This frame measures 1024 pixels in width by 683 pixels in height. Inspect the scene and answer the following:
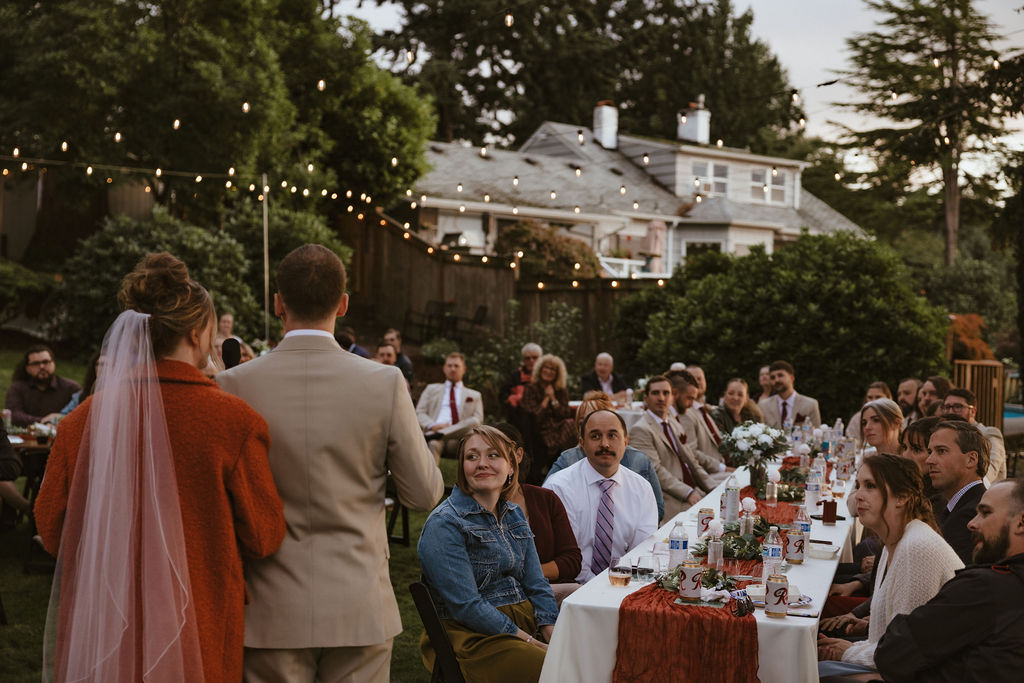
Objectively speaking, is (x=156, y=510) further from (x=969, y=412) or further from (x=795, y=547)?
(x=969, y=412)

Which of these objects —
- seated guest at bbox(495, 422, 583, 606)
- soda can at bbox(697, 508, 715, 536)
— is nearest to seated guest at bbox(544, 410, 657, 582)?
soda can at bbox(697, 508, 715, 536)

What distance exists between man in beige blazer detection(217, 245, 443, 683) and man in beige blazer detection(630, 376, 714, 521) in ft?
15.9

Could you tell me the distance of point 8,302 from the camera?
1922cm

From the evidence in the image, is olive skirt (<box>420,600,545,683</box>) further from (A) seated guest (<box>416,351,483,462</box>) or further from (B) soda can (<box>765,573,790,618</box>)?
(A) seated guest (<box>416,351,483,462</box>)

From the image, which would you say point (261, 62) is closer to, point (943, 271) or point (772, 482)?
point (772, 482)

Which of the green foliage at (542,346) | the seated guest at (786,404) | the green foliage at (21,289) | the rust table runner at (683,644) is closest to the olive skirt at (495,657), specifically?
the rust table runner at (683,644)

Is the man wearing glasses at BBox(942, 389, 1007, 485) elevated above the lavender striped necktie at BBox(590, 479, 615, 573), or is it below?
above

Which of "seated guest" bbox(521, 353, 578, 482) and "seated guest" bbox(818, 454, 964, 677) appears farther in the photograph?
"seated guest" bbox(521, 353, 578, 482)

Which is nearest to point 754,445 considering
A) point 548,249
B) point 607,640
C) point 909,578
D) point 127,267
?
point 909,578

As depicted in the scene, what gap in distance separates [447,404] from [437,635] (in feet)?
23.6

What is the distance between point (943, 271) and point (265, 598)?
29911 mm

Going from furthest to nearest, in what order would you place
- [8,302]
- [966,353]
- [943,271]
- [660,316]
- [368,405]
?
[943,271]
[8,302]
[966,353]
[660,316]
[368,405]

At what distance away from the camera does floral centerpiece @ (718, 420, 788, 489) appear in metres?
6.73

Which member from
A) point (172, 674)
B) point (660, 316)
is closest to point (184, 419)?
point (172, 674)
